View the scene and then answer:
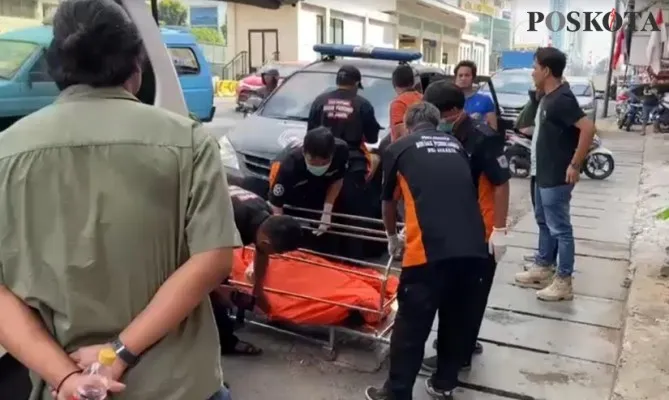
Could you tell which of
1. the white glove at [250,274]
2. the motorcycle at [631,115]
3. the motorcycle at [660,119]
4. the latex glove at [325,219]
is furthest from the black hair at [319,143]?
the motorcycle at [631,115]

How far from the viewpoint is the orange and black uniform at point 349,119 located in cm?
594

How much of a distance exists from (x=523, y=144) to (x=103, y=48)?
31.0ft

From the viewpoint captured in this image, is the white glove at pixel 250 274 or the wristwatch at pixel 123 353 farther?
the white glove at pixel 250 274

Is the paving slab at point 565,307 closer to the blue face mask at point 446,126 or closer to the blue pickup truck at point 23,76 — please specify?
the blue face mask at point 446,126

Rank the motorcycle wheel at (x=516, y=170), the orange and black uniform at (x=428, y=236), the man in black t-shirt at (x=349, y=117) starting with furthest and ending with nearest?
the motorcycle wheel at (x=516, y=170)
the man in black t-shirt at (x=349, y=117)
the orange and black uniform at (x=428, y=236)

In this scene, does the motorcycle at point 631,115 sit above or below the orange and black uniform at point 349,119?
below

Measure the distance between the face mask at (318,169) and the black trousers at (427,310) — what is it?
1606 millimetres

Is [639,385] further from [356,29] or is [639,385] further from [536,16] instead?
[356,29]

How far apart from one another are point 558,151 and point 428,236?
7.06 ft

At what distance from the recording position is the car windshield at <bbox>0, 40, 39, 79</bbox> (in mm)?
2988

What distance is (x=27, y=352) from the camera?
147 cm

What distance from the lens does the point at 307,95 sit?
7.12m

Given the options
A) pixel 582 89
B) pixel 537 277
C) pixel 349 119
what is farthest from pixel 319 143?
Result: pixel 582 89

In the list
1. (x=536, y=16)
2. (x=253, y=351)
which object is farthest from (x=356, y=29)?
(x=253, y=351)
